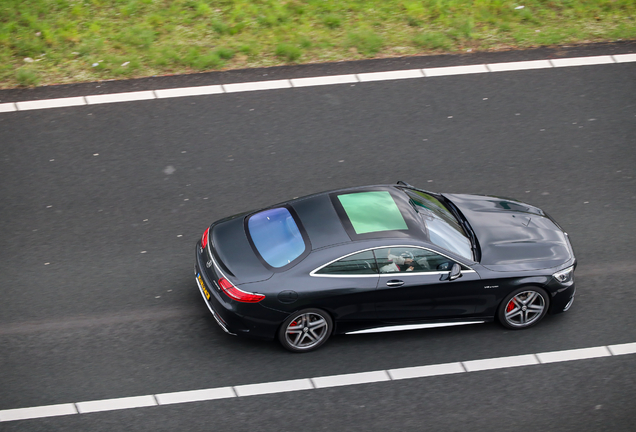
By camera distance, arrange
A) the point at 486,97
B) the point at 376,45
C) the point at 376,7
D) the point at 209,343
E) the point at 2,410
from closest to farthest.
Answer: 1. the point at 2,410
2. the point at 209,343
3. the point at 486,97
4. the point at 376,45
5. the point at 376,7

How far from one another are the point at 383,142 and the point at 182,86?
3.49 m

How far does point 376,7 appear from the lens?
13.8 metres

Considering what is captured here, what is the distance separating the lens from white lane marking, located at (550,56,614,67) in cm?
1253

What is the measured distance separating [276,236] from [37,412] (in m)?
3.01

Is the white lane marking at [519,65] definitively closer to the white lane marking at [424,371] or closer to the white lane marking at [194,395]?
the white lane marking at [424,371]

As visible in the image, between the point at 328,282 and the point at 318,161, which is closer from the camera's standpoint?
the point at 328,282

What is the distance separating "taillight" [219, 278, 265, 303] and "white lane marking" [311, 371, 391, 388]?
41.6 inches

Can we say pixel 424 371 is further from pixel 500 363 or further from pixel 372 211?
pixel 372 211

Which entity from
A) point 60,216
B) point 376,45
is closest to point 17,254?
point 60,216

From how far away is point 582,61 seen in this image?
12609mm

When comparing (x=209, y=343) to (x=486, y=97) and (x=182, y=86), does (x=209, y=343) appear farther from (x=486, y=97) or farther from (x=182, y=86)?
(x=486, y=97)

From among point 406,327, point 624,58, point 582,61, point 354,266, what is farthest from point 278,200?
point 624,58

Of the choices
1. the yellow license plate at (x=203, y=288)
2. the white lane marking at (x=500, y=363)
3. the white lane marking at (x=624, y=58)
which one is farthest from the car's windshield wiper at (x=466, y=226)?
the white lane marking at (x=624, y=58)

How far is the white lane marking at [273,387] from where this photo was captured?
25.0 ft
